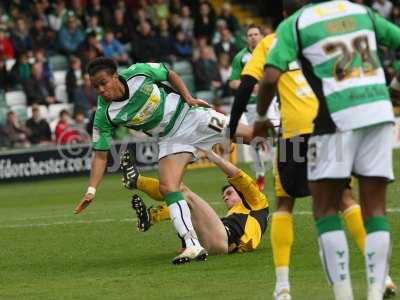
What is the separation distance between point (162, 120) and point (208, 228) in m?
1.09

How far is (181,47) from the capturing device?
2906 centimetres

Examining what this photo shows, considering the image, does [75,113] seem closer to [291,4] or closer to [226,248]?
[226,248]

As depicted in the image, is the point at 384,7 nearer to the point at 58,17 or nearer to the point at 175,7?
the point at 175,7

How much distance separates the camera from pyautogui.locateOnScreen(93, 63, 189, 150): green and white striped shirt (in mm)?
11203

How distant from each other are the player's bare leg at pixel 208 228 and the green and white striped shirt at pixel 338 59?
3.74m

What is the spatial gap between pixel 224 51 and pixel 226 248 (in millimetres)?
17861

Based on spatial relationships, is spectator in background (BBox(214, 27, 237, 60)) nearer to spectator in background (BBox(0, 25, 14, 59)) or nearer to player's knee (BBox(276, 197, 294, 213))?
spectator in background (BBox(0, 25, 14, 59))

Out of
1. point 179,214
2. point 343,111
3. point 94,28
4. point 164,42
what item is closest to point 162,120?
point 179,214

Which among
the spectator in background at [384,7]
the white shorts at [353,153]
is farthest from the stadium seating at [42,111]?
the white shorts at [353,153]

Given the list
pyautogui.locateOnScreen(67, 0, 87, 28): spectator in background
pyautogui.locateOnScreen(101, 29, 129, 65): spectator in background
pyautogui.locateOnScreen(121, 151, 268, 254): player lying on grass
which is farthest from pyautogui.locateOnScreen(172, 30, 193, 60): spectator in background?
pyautogui.locateOnScreen(121, 151, 268, 254): player lying on grass

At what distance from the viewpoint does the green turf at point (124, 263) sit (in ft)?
30.2

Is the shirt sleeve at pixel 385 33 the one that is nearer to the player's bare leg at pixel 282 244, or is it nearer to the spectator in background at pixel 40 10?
the player's bare leg at pixel 282 244

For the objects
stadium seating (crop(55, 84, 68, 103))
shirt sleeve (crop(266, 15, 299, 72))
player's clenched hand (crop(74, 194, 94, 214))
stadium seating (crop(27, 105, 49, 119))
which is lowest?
stadium seating (crop(27, 105, 49, 119))

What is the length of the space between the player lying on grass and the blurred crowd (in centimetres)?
1266
